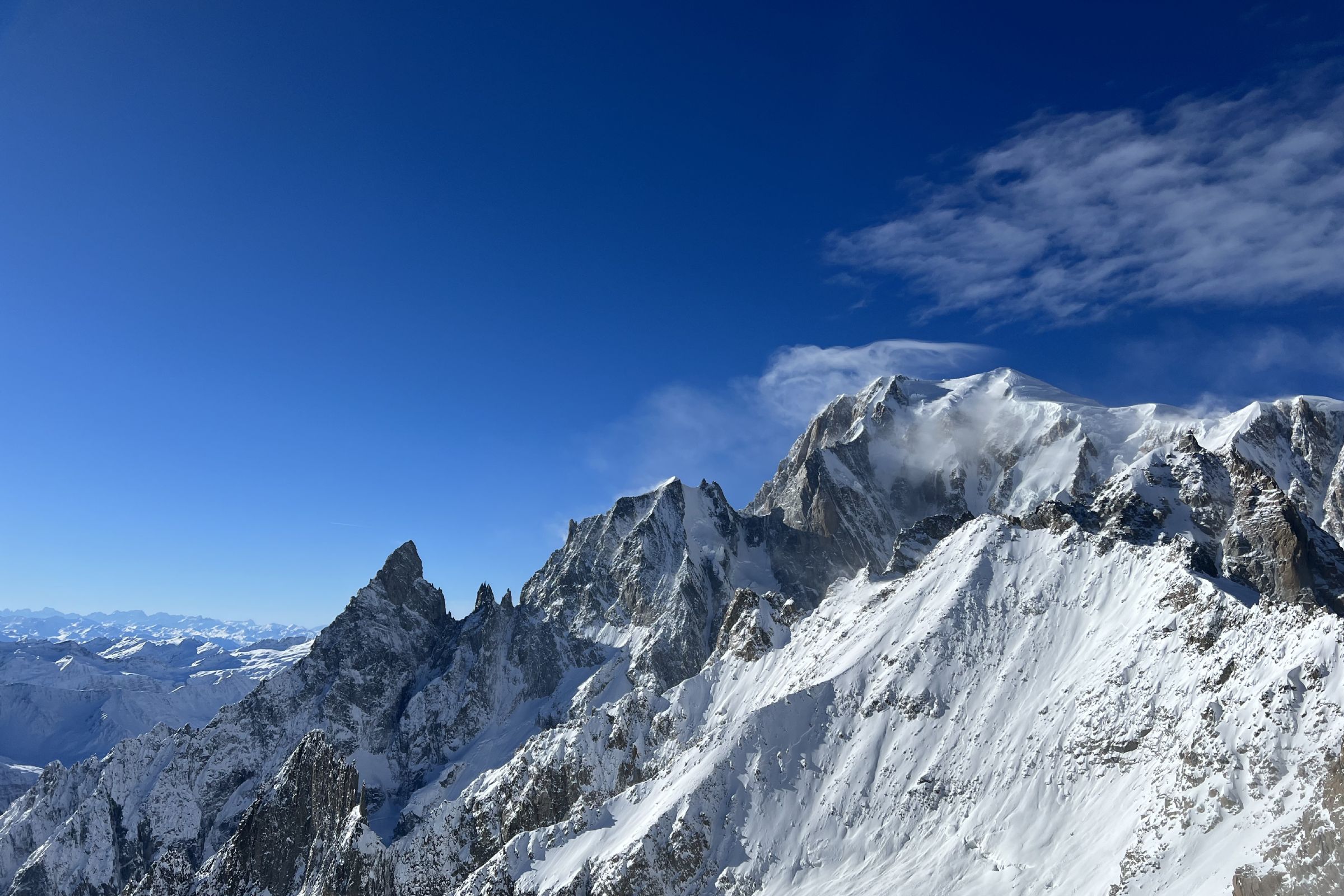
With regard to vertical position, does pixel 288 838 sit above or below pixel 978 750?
below

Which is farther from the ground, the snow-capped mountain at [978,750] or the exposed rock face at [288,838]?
the snow-capped mountain at [978,750]

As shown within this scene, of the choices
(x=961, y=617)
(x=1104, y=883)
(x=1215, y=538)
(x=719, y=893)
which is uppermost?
(x=1215, y=538)

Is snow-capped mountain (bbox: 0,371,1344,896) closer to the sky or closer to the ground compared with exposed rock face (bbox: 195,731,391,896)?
closer to the sky

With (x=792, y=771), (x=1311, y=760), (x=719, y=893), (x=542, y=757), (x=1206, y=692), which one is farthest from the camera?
(x=542, y=757)

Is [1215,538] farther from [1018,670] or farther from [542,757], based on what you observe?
[542,757]

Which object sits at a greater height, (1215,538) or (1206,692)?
(1215,538)

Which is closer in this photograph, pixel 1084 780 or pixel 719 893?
pixel 1084 780

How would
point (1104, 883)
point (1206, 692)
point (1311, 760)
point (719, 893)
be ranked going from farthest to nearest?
point (719, 893), point (1206, 692), point (1104, 883), point (1311, 760)

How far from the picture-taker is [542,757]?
609 ft

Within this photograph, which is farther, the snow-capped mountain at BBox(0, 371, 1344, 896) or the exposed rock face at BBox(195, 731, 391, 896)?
the exposed rock face at BBox(195, 731, 391, 896)

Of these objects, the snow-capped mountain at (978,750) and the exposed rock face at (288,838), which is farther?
the exposed rock face at (288,838)

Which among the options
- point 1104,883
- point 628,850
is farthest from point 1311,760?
point 628,850

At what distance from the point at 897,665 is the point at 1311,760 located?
6816 centimetres

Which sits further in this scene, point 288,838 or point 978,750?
point 288,838
